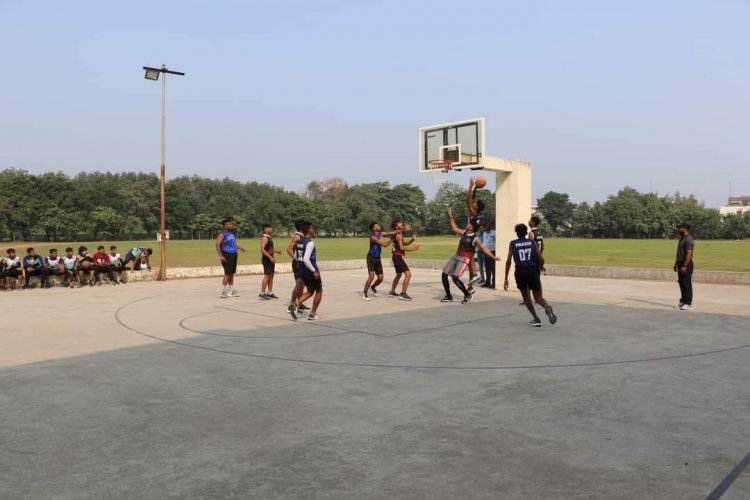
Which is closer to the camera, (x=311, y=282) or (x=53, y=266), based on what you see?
(x=311, y=282)

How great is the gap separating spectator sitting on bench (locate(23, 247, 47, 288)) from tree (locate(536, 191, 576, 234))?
124m

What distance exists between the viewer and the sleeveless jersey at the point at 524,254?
9.57m

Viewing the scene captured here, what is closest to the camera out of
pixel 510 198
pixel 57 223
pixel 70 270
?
pixel 510 198

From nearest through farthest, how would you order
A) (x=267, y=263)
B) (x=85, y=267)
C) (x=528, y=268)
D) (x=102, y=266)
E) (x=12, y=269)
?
(x=528, y=268)
(x=267, y=263)
(x=12, y=269)
(x=85, y=267)
(x=102, y=266)

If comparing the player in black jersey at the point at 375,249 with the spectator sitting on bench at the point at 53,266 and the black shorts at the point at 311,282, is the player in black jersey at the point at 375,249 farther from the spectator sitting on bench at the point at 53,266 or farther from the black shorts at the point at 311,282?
the spectator sitting on bench at the point at 53,266

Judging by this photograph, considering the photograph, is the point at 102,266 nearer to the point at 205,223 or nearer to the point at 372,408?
the point at 372,408

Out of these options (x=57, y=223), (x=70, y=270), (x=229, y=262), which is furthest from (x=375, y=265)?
(x=57, y=223)

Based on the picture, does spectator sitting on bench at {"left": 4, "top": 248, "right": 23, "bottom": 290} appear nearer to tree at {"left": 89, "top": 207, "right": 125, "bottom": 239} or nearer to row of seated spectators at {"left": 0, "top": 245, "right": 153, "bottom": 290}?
row of seated spectators at {"left": 0, "top": 245, "right": 153, "bottom": 290}

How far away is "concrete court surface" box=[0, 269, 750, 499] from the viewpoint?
3684mm

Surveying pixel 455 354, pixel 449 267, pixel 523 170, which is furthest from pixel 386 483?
pixel 523 170

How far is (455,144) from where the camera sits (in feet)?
52.3

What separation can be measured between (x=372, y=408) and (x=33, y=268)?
1440cm

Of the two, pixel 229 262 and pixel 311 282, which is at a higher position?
pixel 229 262

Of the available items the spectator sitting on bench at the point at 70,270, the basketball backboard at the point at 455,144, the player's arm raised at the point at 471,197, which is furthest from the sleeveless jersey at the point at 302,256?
the spectator sitting on bench at the point at 70,270
